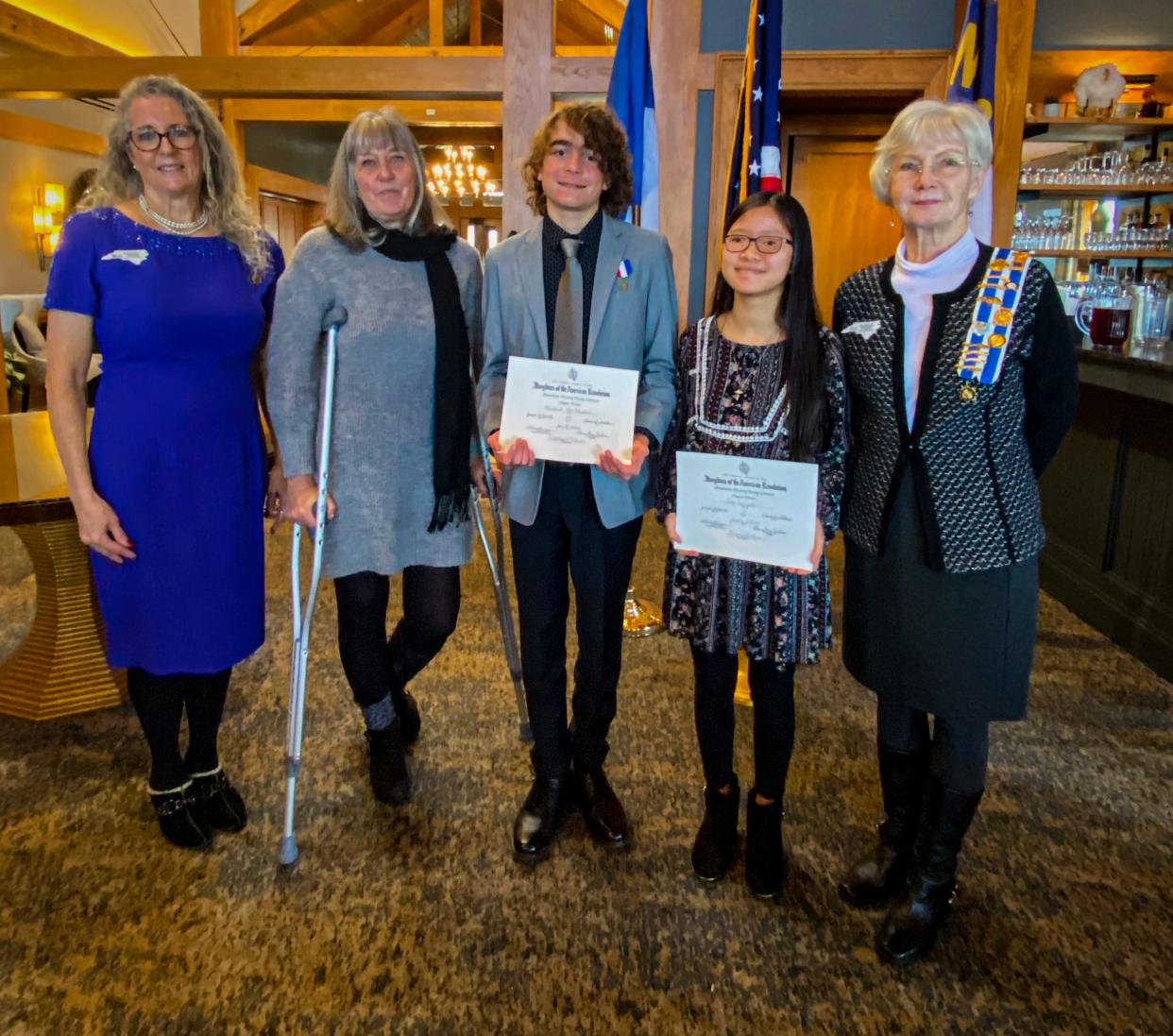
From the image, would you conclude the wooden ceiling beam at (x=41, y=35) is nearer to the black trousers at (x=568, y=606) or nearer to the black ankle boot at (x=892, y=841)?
the black trousers at (x=568, y=606)

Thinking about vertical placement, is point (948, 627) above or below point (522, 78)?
below

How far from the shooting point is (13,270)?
1080cm

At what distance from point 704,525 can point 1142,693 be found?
88.4 inches

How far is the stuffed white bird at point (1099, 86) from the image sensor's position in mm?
5371

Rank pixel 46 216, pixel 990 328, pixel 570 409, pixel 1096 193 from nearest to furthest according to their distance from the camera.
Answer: pixel 990 328 → pixel 570 409 → pixel 1096 193 → pixel 46 216

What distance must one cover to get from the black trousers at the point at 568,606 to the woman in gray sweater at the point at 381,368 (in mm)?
261

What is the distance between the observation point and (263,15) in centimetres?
736

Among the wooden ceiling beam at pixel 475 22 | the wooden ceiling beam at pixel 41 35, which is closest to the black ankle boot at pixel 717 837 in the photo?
the wooden ceiling beam at pixel 475 22

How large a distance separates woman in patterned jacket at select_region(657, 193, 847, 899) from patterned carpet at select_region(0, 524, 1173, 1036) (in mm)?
253

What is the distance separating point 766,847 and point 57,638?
233cm

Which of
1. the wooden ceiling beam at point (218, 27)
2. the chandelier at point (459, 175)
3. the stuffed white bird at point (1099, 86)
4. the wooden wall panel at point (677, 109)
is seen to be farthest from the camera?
the chandelier at point (459, 175)

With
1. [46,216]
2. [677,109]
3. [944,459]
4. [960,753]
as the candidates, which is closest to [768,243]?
[944,459]

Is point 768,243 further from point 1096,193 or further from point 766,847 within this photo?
point 1096,193

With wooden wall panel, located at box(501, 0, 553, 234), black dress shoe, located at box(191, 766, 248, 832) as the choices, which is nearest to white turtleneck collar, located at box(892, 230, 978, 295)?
black dress shoe, located at box(191, 766, 248, 832)
